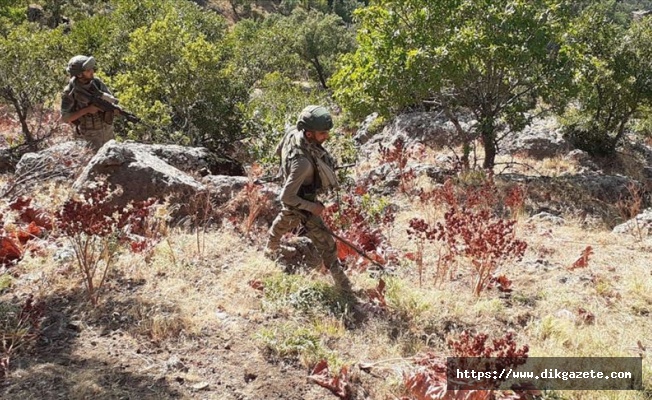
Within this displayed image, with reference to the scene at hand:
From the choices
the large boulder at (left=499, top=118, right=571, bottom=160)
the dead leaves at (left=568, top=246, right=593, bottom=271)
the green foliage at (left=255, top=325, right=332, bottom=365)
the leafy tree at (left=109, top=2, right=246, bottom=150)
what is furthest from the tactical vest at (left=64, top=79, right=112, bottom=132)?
the large boulder at (left=499, top=118, right=571, bottom=160)

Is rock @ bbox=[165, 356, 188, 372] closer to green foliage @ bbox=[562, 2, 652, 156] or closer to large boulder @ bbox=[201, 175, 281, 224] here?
large boulder @ bbox=[201, 175, 281, 224]

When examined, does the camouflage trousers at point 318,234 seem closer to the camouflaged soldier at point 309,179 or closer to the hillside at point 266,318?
the camouflaged soldier at point 309,179

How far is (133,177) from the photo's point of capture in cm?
553

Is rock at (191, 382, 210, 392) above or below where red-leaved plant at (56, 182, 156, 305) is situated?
below

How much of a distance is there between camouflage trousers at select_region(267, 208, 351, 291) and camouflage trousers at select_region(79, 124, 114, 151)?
346cm

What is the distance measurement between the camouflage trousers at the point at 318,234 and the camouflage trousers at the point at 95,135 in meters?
3.46

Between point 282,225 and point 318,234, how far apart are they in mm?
366

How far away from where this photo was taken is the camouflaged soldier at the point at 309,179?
411cm

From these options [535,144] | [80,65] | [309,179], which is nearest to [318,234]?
[309,179]

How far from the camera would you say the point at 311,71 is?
100 feet

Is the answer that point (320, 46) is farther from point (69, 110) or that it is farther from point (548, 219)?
point (69, 110)

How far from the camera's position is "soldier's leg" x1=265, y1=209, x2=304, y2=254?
14.9ft

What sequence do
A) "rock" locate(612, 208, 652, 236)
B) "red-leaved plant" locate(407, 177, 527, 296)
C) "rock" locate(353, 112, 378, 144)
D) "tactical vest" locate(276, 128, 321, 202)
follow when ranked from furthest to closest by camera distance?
"rock" locate(353, 112, 378, 144), "rock" locate(612, 208, 652, 236), "red-leaved plant" locate(407, 177, 527, 296), "tactical vest" locate(276, 128, 321, 202)

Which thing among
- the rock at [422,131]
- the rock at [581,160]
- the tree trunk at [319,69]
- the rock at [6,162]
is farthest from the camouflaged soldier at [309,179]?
the tree trunk at [319,69]
